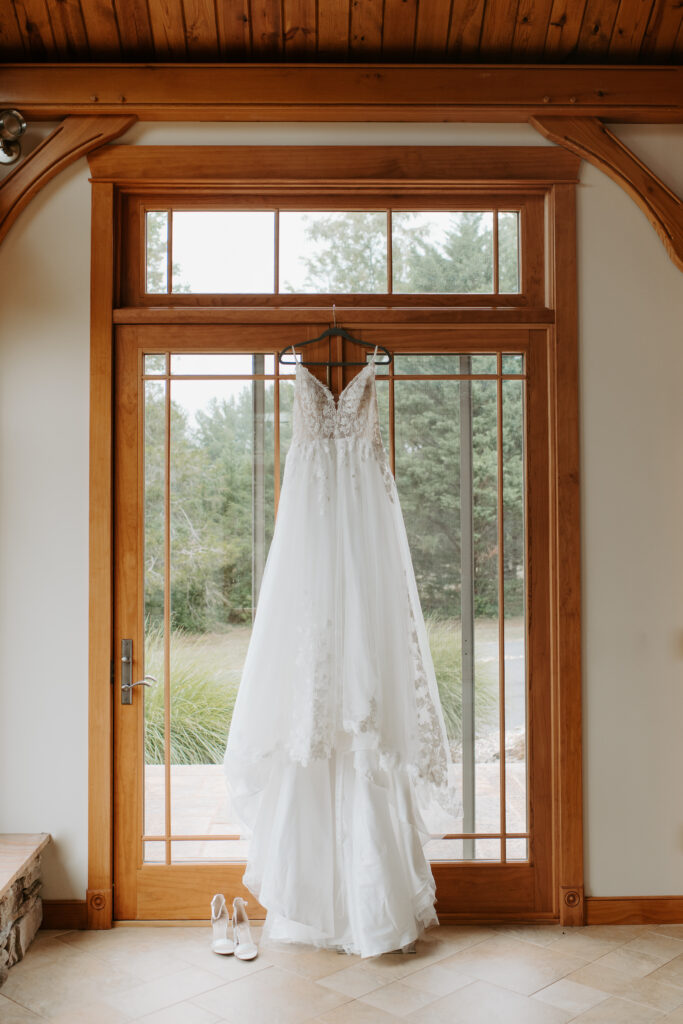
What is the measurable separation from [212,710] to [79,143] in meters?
2.09

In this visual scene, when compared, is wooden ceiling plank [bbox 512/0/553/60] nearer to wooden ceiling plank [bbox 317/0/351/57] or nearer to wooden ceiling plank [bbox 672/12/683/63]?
wooden ceiling plank [bbox 672/12/683/63]

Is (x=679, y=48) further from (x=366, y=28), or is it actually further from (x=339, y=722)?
(x=339, y=722)

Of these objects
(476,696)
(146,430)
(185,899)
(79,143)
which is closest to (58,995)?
(185,899)

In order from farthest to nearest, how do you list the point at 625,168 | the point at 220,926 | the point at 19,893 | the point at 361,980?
1. the point at 625,168
2. the point at 220,926
3. the point at 19,893
4. the point at 361,980

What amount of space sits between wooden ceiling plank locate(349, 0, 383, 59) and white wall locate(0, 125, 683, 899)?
0.88 ft

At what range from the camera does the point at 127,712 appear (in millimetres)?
2855

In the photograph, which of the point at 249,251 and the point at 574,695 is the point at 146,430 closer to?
the point at 249,251

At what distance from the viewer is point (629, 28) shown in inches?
111

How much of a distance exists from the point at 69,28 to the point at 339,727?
259cm

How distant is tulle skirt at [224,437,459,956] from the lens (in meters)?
2.53

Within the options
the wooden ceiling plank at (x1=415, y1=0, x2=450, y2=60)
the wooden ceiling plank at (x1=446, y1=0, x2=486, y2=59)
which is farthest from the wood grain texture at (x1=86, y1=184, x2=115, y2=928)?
the wooden ceiling plank at (x1=446, y1=0, x2=486, y2=59)

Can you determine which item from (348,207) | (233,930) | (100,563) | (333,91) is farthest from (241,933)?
(333,91)

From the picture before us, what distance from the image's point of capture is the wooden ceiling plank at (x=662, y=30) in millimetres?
2758

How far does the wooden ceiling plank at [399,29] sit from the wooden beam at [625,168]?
520 mm
